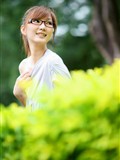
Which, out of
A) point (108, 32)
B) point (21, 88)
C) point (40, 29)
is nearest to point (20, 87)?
point (21, 88)

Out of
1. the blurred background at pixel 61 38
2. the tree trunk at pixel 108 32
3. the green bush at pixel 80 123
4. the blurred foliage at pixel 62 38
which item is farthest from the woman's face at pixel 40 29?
the blurred foliage at pixel 62 38

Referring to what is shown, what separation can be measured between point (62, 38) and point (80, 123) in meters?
19.3

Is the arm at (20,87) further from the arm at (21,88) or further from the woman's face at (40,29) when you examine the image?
the woman's face at (40,29)

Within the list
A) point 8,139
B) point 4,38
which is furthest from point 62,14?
point 8,139

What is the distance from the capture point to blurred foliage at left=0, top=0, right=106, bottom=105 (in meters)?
→ 20.5

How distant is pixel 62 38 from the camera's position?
21.6 metres

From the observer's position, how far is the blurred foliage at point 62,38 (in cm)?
2053

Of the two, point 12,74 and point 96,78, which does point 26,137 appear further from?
point 12,74

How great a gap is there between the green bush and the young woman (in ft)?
5.41

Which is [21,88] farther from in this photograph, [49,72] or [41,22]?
[41,22]

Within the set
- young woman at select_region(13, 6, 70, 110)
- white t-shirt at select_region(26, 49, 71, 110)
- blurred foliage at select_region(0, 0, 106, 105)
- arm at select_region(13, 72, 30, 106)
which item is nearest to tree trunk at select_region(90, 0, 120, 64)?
blurred foliage at select_region(0, 0, 106, 105)

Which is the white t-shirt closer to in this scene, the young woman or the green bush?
the young woman

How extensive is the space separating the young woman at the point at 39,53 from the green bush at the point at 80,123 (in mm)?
1648

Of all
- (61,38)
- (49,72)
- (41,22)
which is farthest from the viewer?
(61,38)
